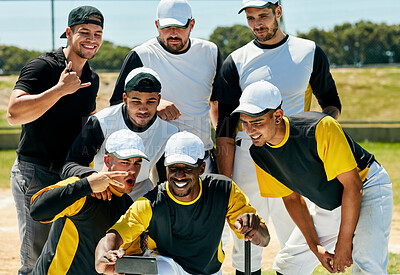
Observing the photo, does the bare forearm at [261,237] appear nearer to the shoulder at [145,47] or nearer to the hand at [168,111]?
the hand at [168,111]

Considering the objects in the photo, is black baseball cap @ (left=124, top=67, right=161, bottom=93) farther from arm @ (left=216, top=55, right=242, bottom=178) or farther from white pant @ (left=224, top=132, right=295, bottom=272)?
white pant @ (left=224, top=132, right=295, bottom=272)

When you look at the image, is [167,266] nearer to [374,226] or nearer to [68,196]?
[68,196]

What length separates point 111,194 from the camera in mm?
Result: 3477

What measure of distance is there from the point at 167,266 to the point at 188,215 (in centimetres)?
35

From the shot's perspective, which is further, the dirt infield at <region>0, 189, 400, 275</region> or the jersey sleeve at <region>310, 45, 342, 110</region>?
the dirt infield at <region>0, 189, 400, 275</region>


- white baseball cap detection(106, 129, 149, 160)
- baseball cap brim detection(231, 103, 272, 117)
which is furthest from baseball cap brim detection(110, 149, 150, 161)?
baseball cap brim detection(231, 103, 272, 117)

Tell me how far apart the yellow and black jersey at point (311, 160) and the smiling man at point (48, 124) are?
1466mm

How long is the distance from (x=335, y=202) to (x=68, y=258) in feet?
5.90

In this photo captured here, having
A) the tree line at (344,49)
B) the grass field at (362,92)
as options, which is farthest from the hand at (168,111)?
the tree line at (344,49)

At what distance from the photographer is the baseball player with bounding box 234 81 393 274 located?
3432 millimetres

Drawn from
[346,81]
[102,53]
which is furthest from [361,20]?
[102,53]

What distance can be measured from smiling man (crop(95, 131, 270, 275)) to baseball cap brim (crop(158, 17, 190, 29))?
102 cm

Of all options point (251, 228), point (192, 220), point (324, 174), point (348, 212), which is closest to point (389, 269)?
point (348, 212)

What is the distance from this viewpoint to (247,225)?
3324 mm
